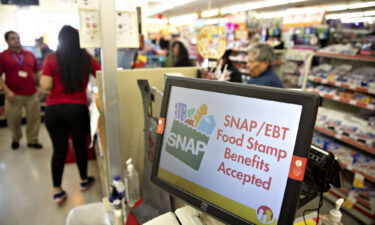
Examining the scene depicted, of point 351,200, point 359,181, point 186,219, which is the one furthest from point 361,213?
point 186,219

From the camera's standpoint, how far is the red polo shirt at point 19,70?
2.91m

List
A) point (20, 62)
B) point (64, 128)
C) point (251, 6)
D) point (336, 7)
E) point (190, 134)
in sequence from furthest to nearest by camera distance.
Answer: point (251, 6) → point (336, 7) → point (20, 62) → point (64, 128) → point (190, 134)

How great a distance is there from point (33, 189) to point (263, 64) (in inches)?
117

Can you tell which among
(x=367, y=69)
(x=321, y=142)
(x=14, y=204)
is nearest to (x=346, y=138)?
(x=321, y=142)

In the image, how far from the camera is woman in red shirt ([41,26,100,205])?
202 cm

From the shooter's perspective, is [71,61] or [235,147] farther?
[71,61]

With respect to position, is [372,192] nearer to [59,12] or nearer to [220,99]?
[220,99]

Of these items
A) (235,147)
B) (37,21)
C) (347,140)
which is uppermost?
(37,21)

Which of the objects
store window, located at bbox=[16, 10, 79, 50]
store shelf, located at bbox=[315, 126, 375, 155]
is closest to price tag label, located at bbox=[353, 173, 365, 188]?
store shelf, located at bbox=[315, 126, 375, 155]

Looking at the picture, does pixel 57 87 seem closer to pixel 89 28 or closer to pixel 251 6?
pixel 89 28

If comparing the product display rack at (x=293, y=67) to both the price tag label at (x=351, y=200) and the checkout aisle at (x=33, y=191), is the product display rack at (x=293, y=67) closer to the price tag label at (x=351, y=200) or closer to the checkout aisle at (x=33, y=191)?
the price tag label at (x=351, y=200)

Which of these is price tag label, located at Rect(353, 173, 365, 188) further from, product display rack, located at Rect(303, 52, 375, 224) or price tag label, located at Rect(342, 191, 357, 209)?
price tag label, located at Rect(342, 191, 357, 209)

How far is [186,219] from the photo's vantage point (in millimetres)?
833

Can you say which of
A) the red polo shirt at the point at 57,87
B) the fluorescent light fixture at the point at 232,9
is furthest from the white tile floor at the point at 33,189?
the fluorescent light fixture at the point at 232,9
